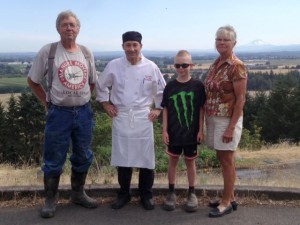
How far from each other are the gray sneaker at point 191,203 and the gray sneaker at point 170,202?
6.0 inches

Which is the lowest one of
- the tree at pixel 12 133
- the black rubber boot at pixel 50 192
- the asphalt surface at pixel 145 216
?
the tree at pixel 12 133

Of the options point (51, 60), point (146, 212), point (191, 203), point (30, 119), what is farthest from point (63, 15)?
point (30, 119)

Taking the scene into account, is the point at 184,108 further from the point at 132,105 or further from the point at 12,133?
the point at 12,133

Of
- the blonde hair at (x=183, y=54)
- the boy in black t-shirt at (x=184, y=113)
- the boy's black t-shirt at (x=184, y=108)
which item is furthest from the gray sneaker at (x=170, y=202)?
the blonde hair at (x=183, y=54)

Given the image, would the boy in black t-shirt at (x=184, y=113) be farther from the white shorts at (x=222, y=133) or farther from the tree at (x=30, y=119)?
the tree at (x=30, y=119)

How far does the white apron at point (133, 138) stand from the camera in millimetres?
4539

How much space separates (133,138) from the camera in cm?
454

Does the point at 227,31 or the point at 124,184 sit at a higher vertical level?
the point at 227,31

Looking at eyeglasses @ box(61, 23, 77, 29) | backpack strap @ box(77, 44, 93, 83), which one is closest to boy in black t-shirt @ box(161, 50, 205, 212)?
backpack strap @ box(77, 44, 93, 83)

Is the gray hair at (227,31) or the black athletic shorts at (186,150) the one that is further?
the black athletic shorts at (186,150)

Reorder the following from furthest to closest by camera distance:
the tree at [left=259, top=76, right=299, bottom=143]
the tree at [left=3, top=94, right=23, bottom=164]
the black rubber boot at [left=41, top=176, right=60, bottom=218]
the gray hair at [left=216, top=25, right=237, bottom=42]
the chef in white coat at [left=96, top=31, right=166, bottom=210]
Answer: the tree at [left=259, top=76, right=299, bottom=143] < the tree at [left=3, top=94, right=23, bottom=164] < the chef in white coat at [left=96, top=31, right=166, bottom=210] < the black rubber boot at [left=41, top=176, right=60, bottom=218] < the gray hair at [left=216, top=25, right=237, bottom=42]

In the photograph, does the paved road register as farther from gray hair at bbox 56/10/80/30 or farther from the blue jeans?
gray hair at bbox 56/10/80/30

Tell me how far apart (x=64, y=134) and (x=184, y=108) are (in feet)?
4.30

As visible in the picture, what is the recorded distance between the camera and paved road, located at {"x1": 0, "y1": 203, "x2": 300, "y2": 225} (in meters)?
4.18
